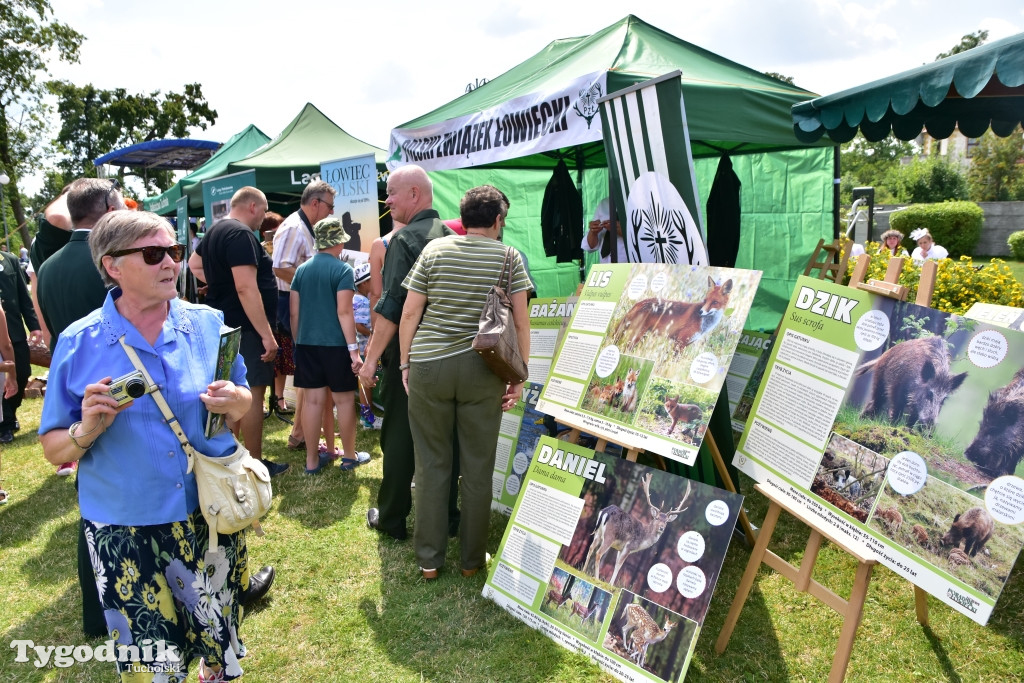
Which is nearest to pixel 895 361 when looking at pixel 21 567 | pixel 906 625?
pixel 906 625

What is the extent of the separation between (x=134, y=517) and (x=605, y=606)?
1630mm

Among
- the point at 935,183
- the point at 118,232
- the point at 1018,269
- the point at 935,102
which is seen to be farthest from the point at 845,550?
the point at 935,183

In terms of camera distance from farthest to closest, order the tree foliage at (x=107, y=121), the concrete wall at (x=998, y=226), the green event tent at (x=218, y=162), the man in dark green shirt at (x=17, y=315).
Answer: the tree foliage at (x=107, y=121), the concrete wall at (x=998, y=226), the green event tent at (x=218, y=162), the man in dark green shirt at (x=17, y=315)

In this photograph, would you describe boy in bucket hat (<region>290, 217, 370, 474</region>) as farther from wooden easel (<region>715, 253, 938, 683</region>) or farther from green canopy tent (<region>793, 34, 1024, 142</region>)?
green canopy tent (<region>793, 34, 1024, 142</region>)

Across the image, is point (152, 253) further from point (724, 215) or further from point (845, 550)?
point (724, 215)

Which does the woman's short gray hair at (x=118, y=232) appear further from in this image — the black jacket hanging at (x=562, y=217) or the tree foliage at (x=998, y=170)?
the tree foliage at (x=998, y=170)

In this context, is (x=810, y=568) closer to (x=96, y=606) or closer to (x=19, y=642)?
(x=96, y=606)

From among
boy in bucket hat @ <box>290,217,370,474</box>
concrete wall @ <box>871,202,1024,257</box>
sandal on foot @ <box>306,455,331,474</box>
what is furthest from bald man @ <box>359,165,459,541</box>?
concrete wall @ <box>871,202,1024,257</box>

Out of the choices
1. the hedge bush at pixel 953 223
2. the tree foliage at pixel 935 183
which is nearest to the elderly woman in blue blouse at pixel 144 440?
the hedge bush at pixel 953 223

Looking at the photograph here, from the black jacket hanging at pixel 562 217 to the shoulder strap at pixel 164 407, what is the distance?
5.08 m

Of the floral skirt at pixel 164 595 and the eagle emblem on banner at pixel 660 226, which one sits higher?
the eagle emblem on banner at pixel 660 226

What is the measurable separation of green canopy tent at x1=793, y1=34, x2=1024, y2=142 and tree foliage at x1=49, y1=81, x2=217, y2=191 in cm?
3910

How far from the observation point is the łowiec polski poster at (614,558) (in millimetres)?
2271

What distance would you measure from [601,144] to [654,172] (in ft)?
12.4
